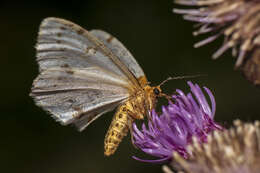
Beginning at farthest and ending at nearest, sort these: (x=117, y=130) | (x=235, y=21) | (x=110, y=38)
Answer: (x=110, y=38) < (x=117, y=130) < (x=235, y=21)

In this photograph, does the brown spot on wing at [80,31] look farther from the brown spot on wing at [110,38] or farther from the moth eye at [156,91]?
the moth eye at [156,91]

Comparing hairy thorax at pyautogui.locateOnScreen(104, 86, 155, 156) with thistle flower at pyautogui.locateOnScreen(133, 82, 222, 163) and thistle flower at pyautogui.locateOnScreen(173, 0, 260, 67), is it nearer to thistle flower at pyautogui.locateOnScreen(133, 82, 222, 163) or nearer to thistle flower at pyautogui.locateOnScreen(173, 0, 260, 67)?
thistle flower at pyautogui.locateOnScreen(133, 82, 222, 163)

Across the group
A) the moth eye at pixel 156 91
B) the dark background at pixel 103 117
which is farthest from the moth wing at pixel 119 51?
the dark background at pixel 103 117

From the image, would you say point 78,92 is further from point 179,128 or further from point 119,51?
point 179,128

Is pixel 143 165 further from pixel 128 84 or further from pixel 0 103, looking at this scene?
pixel 128 84

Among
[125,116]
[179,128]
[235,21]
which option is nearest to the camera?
[235,21]

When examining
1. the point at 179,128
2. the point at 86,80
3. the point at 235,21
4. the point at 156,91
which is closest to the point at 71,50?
the point at 86,80

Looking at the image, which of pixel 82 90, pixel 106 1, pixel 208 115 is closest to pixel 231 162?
pixel 208 115
